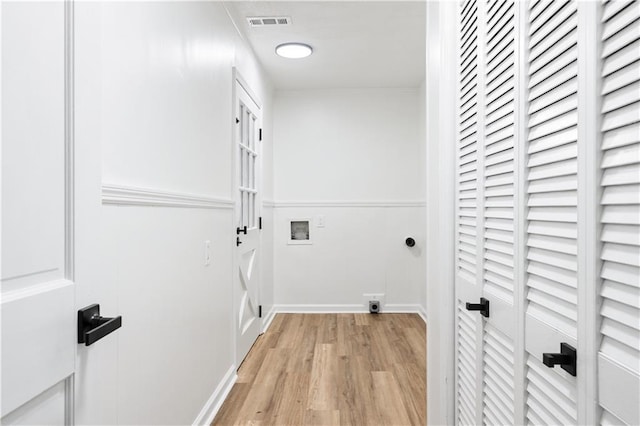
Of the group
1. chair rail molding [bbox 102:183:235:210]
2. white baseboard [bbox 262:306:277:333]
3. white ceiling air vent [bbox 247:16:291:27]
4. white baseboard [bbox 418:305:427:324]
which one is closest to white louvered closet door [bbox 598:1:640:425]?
chair rail molding [bbox 102:183:235:210]

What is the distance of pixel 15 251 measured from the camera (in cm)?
53

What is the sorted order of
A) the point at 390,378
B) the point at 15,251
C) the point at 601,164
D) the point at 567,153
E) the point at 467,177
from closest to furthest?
the point at 15,251
the point at 601,164
the point at 567,153
the point at 467,177
the point at 390,378

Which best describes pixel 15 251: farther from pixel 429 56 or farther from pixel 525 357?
pixel 429 56

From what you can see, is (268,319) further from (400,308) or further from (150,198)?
(150,198)

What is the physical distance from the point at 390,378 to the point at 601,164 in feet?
7.23

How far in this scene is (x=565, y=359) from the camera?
2.42 ft

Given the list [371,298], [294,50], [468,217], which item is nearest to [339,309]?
[371,298]

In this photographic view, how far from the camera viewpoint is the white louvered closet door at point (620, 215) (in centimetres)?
58

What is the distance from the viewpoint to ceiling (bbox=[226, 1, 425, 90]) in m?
2.52

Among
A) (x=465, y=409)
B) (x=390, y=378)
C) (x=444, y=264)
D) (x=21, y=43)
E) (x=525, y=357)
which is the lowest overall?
(x=390, y=378)

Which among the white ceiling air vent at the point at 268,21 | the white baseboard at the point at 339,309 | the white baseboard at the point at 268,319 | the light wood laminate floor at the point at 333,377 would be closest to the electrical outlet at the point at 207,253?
the light wood laminate floor at the point at 333,377

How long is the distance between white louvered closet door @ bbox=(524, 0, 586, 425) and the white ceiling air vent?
2.08m

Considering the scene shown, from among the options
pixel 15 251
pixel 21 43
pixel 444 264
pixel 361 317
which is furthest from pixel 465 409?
pixel 361 317

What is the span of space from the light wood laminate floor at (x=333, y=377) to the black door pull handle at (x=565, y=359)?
1466mm
